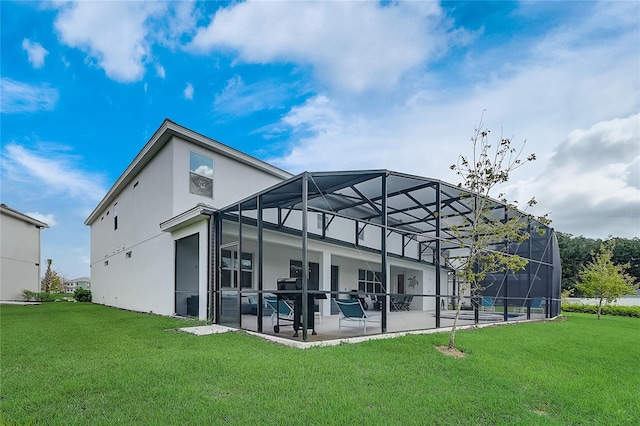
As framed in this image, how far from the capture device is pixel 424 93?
11.1 m

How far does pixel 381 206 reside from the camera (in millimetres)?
9375

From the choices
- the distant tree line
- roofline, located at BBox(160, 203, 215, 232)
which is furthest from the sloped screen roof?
the distant tree line

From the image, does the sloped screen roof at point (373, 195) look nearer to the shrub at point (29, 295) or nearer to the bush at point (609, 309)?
the bush at point (609, 309)

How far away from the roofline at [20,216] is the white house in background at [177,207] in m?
10.5

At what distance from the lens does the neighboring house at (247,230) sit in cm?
939

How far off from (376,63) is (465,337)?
768cm

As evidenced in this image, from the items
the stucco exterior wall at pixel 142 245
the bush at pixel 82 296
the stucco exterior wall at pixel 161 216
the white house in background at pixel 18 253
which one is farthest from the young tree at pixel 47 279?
the stucco exterior wall at pixel 161 216

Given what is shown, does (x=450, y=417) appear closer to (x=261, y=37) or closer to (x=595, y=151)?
(x=261, y=37)

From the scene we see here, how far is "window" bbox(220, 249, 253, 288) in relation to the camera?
11714 mm

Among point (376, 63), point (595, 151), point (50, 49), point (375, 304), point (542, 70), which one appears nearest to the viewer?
point (542, 70)

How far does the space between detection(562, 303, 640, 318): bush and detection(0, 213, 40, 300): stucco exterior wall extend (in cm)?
3419

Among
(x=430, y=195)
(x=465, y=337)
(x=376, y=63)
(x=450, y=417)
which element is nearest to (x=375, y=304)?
(x=430, y=195)

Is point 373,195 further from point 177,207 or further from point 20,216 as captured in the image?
point 20,216

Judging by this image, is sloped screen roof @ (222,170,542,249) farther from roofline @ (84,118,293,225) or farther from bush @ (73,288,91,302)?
bush @ (73,288,91,302)
